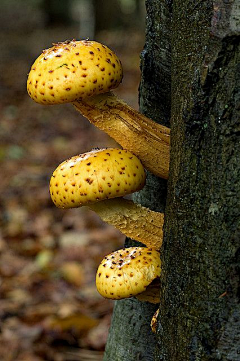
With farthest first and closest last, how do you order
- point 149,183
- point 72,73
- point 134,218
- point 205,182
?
point 149,183
point 134,218
point 72,73
point 205,182

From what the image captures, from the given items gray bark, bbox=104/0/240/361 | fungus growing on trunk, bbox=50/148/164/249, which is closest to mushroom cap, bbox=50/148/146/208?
fungus growing on trunk, bbox=50/148/164/249

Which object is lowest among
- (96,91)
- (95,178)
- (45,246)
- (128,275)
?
(45,246)

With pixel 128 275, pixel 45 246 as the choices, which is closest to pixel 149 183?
pixel 128 275

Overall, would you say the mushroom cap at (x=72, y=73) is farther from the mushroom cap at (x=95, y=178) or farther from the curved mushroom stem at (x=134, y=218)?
the curved mushroom stem at (x=134, y=218)

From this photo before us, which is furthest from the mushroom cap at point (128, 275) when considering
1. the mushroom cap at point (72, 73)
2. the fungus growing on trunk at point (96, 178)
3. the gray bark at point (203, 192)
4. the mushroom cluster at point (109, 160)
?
the mushroom cap at point (72, 73)

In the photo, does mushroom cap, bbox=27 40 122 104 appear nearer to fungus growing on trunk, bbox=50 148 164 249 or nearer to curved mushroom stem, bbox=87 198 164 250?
fungus growing on trunk, bbox=50 148 164 249

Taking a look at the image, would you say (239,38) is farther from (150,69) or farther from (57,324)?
(57,324)

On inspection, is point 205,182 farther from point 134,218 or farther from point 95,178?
point 134,218
